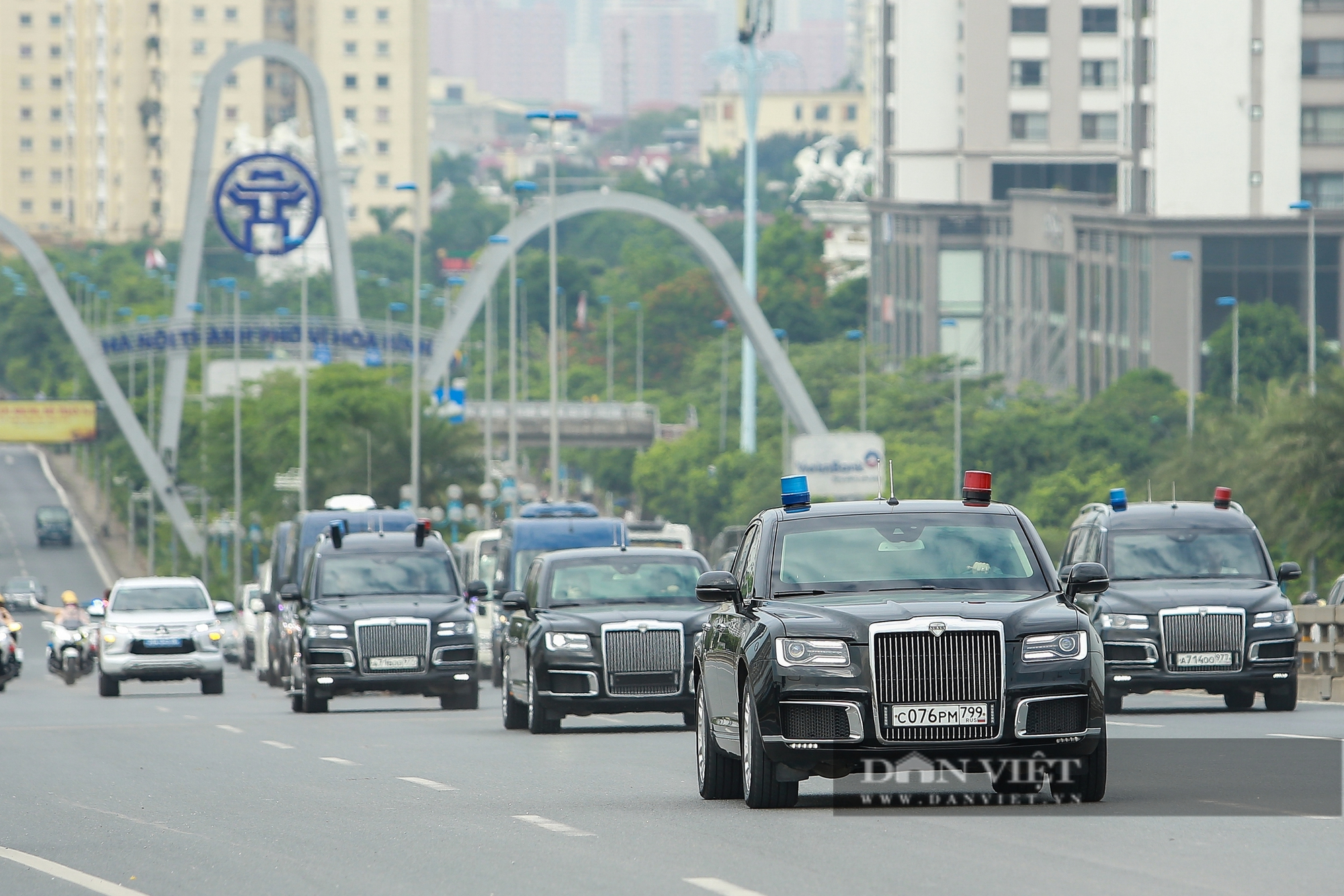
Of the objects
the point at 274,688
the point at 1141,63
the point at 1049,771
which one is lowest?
the point at 274,688

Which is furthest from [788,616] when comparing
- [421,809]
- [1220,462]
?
[1220,462]

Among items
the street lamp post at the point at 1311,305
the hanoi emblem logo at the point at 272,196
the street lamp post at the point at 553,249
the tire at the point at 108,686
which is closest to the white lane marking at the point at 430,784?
the tire at the point at 108,686

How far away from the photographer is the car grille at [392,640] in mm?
27641

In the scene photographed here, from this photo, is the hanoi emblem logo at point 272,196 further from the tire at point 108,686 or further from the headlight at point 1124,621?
A: the headlight at point 1124,621

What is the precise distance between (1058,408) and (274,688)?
5305cm

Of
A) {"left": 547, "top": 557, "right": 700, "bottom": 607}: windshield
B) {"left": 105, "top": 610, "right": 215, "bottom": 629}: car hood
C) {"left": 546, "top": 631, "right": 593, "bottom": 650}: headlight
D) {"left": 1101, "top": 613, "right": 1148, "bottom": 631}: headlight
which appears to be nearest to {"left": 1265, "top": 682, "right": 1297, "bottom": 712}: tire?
{"left": 1101, "top": 613, "right": 1148, "bottom": 631}: headlight

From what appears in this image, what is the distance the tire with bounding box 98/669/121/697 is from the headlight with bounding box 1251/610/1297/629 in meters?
18.5

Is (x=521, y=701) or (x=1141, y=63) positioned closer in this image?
(x=521, y=701)

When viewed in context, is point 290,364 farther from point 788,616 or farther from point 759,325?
point 788,616

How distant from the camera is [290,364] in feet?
341

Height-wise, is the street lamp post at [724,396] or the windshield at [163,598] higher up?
the street lamp post at [724,396]

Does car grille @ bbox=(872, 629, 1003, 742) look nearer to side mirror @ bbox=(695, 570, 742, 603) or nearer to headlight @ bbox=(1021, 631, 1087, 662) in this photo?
headlight @ bbox=(1021, 631, 1087, 662)

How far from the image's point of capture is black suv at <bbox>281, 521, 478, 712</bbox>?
27641 millimetres

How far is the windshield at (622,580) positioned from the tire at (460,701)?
4.74 metres
